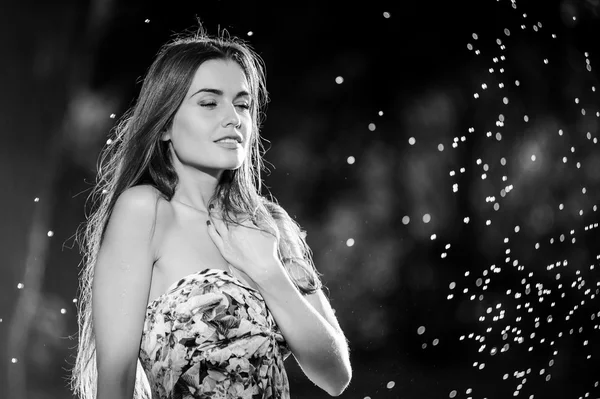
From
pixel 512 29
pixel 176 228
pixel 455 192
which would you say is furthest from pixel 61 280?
pixel 512 29

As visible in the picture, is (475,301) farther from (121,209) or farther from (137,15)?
(121,209)

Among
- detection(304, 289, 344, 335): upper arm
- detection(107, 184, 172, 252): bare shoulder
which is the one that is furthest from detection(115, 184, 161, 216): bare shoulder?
detection(304, 289, 344, 335): upper arm

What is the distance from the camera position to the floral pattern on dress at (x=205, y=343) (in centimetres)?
136

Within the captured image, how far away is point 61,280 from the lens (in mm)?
2227

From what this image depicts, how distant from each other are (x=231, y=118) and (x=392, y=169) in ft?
5.12

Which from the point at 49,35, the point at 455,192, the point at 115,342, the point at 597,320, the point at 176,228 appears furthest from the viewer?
the point at 597,320

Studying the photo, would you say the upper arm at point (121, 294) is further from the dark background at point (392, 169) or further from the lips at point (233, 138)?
the dark background at point (392, 169)

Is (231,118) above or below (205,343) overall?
above

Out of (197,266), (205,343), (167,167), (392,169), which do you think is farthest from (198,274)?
(392,169)

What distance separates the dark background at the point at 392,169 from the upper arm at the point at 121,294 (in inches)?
35.7

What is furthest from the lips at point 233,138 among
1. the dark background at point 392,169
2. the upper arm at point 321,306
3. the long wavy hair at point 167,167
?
the dark background at point 392,169

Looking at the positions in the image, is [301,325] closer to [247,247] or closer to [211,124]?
[247,247]

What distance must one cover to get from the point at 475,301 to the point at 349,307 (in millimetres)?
652

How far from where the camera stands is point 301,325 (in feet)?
4.68
